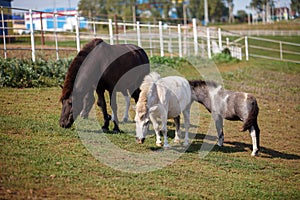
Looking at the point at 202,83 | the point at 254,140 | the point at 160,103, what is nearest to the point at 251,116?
the point at 254,140

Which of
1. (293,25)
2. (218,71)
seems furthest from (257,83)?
(293,25)

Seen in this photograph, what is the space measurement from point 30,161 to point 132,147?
7.73 feet

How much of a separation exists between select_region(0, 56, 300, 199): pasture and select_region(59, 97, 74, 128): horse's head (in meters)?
0.17

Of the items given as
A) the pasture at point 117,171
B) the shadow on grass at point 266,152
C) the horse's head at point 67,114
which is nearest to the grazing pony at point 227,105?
the shadow on grass at point 266,152

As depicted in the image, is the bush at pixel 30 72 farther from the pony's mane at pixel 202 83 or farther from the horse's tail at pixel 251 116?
Answer: the horse's tail at pixel 251 116

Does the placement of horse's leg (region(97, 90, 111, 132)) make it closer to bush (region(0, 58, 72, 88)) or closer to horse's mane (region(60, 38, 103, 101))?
horse's mane (region(60, 38, 103, 101))

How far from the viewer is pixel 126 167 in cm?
780

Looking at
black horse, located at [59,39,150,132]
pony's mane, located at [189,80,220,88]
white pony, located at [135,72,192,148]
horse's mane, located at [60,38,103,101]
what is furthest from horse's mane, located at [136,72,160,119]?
pony's mane, located at [189,80,220,88]

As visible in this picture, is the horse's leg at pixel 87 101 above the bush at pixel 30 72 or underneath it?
underneath

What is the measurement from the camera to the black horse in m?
9.76

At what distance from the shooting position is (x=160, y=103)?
30.5 feet

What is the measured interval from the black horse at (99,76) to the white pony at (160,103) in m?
1.16

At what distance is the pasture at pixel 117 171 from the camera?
666 centimetres

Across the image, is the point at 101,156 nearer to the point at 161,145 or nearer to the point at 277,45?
the point at 161,145
